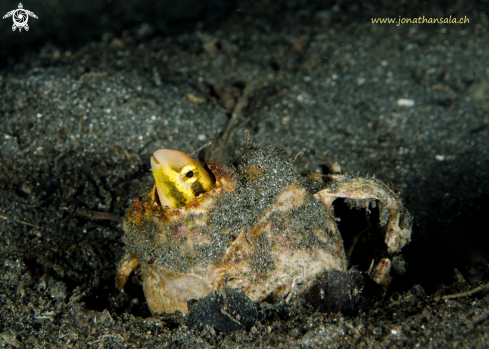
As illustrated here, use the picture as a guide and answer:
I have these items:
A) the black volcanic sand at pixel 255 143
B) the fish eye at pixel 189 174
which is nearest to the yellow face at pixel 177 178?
the fish eye at pixel 189 174

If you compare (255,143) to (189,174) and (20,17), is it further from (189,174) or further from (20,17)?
(20,17)

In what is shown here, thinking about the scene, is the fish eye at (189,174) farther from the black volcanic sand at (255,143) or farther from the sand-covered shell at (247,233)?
the black volcanic sand at (255,143)


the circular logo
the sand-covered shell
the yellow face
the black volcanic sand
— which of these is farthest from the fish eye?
the circular logo

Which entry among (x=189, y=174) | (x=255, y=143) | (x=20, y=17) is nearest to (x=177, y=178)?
(x=189, y=174)

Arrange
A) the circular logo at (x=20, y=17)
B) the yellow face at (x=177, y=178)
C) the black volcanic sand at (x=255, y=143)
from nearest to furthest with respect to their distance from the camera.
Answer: the yellow face at (x=177, y=178), the black volcanic sand at (x=255, y=143), the circular logo at (x=20, y=17)

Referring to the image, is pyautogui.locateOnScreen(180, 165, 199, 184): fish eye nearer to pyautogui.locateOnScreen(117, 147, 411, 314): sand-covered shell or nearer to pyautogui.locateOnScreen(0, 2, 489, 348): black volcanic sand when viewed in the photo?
pyautogui.locateOnScreen(117, 147, 411, 314): sand-covered shell

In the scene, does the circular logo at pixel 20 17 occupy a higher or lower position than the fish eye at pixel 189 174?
higher
